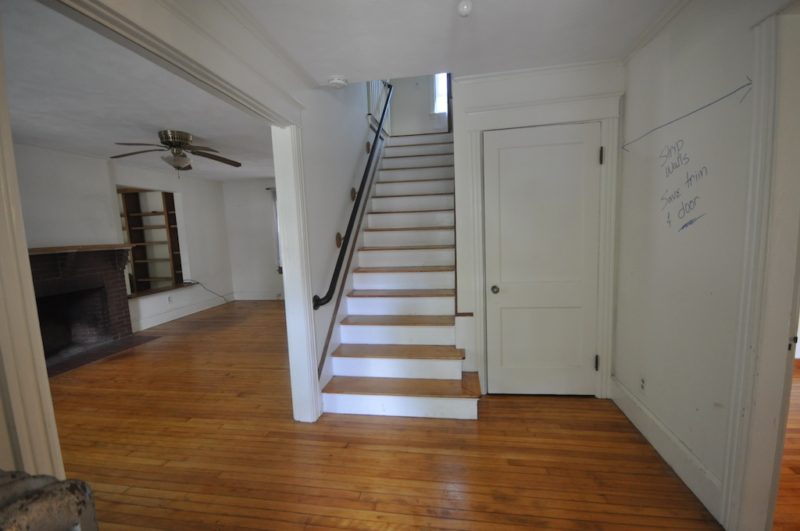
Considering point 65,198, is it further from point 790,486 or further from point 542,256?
point 790,486

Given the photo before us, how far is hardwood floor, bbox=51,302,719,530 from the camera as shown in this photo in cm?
151

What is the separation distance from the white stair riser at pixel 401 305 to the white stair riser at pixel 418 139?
2.77 m

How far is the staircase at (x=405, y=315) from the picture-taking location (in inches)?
90.1

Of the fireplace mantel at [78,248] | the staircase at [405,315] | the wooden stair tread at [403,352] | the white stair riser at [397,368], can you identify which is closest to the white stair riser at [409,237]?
the staircase at [405,315]

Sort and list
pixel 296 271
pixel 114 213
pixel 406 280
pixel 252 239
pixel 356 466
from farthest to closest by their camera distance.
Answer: pixel 252 239, pixel 114 213, pixel 406 280, pixel 296 271, pixel 356 466

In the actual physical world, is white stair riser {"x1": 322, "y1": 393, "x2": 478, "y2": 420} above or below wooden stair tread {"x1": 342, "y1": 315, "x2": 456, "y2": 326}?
below

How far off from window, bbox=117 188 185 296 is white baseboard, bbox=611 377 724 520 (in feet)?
20.3

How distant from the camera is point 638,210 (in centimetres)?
200

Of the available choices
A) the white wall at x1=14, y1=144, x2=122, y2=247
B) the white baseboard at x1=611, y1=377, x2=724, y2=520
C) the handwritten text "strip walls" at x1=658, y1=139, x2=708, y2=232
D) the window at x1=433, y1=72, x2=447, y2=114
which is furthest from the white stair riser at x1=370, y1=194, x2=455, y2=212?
the white wall at x1=14, y1=144, x2=122, y2=247

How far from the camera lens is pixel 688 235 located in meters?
1.58

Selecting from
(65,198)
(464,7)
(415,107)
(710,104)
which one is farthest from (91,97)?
(415,107)

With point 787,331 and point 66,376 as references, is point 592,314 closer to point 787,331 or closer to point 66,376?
point 787,331

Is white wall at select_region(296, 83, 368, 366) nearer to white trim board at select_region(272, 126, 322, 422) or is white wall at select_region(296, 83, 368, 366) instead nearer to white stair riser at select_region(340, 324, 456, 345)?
white trim board at select_region(272, 126, 322, 422)

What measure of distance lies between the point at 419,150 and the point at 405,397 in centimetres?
346
